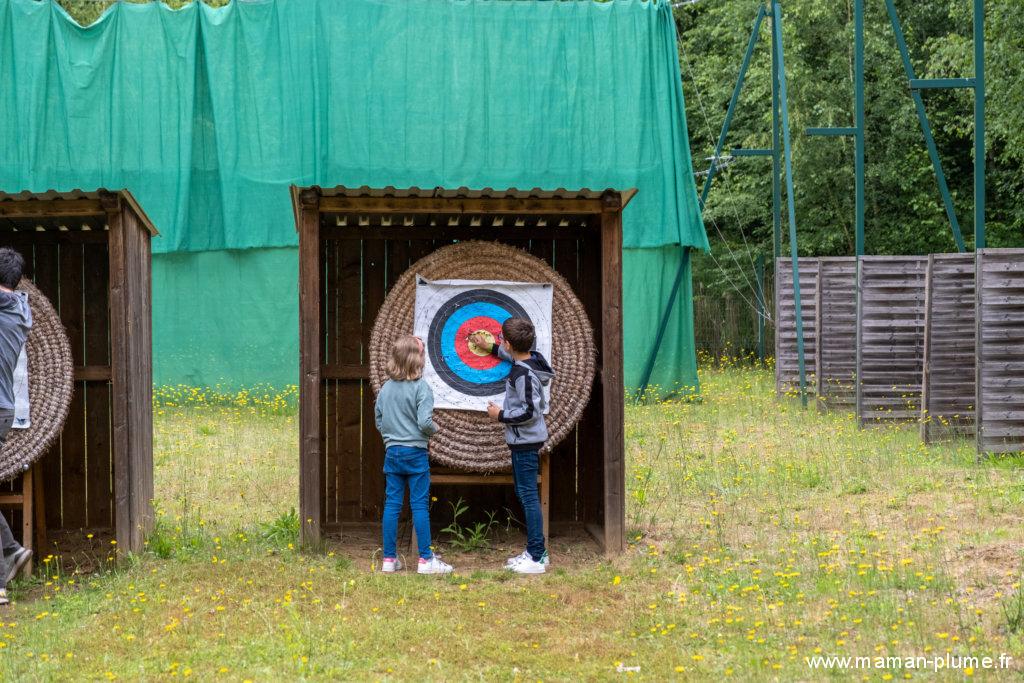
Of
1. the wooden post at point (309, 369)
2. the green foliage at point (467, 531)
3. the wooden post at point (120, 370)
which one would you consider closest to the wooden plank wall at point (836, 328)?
the green foliage at point (467, 531)

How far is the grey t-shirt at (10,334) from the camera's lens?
623 centimetres

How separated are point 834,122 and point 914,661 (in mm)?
18954

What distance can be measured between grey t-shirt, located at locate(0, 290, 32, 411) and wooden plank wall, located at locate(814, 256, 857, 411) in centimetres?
971

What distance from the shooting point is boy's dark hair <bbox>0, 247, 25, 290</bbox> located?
6.39 metres

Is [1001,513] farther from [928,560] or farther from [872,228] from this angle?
[872,228]

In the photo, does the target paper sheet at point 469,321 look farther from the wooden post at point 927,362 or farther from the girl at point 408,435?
the wooden post at point 927,362

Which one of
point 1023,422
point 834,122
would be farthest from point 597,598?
point 834,122

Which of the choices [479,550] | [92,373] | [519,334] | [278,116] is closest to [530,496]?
[479,550]

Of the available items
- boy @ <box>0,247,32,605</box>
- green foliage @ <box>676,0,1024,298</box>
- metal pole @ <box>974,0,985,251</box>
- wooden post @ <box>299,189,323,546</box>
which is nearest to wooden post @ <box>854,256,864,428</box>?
metal pole @ <box>974,0,985,251</box>

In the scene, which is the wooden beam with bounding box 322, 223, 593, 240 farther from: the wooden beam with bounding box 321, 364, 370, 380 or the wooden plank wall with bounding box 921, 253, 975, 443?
the wooden plank wall with bounding box 921, 253, 975, 443

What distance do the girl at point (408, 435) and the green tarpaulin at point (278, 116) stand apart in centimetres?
832

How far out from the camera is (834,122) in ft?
73.6

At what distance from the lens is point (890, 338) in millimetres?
12102

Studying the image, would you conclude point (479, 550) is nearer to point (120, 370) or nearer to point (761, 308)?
point (120, 370)
